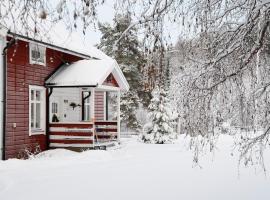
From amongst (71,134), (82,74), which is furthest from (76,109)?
(71,134)

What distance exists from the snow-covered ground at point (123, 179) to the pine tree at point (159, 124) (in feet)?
30.3

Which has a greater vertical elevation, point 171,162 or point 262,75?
point 262,75

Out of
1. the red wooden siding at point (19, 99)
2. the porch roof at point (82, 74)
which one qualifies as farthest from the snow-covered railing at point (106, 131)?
the red wooden siding at point (19, 99)

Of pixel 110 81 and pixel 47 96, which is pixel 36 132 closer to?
pixel 47 96

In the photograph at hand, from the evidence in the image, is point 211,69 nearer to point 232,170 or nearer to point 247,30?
point 247,30

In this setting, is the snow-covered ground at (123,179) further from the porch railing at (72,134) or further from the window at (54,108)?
the window at (54,108)

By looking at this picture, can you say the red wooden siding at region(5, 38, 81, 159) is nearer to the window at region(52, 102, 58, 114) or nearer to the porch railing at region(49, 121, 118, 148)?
the porch railing at region(49, 121, 118, 148)

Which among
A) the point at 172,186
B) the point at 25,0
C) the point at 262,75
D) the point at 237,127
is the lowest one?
the point at 172,186

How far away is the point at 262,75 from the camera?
725 centimetres

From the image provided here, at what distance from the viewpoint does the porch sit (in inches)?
709

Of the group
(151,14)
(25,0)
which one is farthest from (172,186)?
(25,0)

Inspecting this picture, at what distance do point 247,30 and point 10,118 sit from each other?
1089cm

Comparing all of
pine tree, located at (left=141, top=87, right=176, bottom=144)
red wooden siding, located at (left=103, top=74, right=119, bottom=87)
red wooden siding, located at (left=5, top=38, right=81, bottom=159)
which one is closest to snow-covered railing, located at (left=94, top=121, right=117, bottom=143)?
red wooden siding, located at (left=103, top=74, right=119, bottom=87)

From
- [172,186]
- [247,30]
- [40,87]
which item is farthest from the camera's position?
[40,87]
